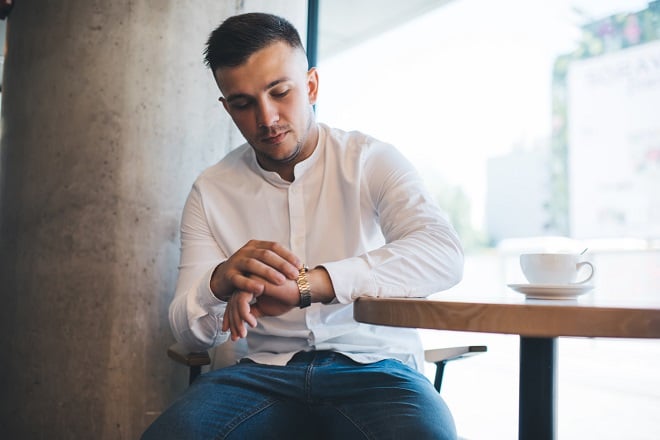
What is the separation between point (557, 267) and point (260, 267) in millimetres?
598

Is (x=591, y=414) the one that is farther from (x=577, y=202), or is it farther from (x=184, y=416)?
(x=577, y=202)

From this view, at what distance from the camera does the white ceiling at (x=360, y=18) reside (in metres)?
4.17

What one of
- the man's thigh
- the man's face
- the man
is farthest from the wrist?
the man's face

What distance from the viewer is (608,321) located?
0.76 metres

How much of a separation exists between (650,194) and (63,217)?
740cm

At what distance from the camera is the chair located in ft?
5.08

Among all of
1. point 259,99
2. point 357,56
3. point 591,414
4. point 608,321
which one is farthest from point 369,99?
point 608,321

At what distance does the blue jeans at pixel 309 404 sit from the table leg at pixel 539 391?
0.66 feet

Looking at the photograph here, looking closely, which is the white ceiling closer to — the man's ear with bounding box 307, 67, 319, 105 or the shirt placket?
the man's ear with bounding box 307, 67, 319, 105

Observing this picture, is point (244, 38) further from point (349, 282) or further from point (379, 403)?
point (379, 403)

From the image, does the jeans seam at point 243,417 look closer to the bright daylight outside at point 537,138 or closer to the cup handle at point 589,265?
the cup handle at point 589,265

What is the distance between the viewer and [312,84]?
1.91 metres

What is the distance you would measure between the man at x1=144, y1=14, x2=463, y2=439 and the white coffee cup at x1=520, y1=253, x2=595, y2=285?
0.69 ft

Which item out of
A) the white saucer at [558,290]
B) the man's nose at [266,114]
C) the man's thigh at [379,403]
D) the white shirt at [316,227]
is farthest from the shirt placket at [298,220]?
the white saucer at [558,290]
